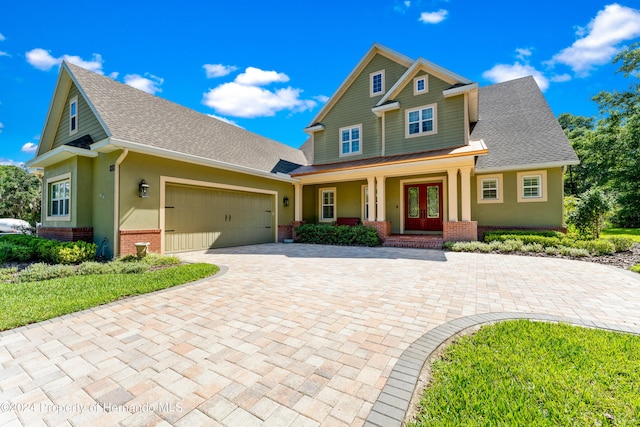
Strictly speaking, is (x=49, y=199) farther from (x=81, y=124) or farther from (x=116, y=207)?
(x=116, y=207)

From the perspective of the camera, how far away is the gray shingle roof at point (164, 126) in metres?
9.23

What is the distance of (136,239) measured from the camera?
8.62m

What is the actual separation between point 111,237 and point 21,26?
9.89 metres

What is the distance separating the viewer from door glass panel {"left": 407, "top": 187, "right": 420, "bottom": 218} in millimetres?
13780

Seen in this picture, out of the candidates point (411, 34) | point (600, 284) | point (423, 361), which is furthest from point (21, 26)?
point (600, 284)

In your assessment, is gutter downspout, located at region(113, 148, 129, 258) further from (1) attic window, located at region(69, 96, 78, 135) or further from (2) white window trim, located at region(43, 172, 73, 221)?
(1) attic window, located at region(69, 96, 78, 135)

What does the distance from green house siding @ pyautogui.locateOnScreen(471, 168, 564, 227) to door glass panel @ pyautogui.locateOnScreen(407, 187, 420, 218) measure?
253 centimetres

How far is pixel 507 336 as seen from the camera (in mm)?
3139

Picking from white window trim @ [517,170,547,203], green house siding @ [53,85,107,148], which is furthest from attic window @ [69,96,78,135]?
white window trim @ [517,170,547,203]

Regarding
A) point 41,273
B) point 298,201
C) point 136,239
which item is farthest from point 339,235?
point 41,273

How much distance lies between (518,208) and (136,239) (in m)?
15.2

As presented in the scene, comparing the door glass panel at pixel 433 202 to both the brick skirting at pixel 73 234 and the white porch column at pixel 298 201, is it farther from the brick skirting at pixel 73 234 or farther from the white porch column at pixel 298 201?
the brick skirting at pixel 73 234

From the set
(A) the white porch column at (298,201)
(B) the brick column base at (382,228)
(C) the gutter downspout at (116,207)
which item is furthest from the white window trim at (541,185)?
(C) the gutter downspout at (116,207)

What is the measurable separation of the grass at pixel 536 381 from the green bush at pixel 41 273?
7.96 m
